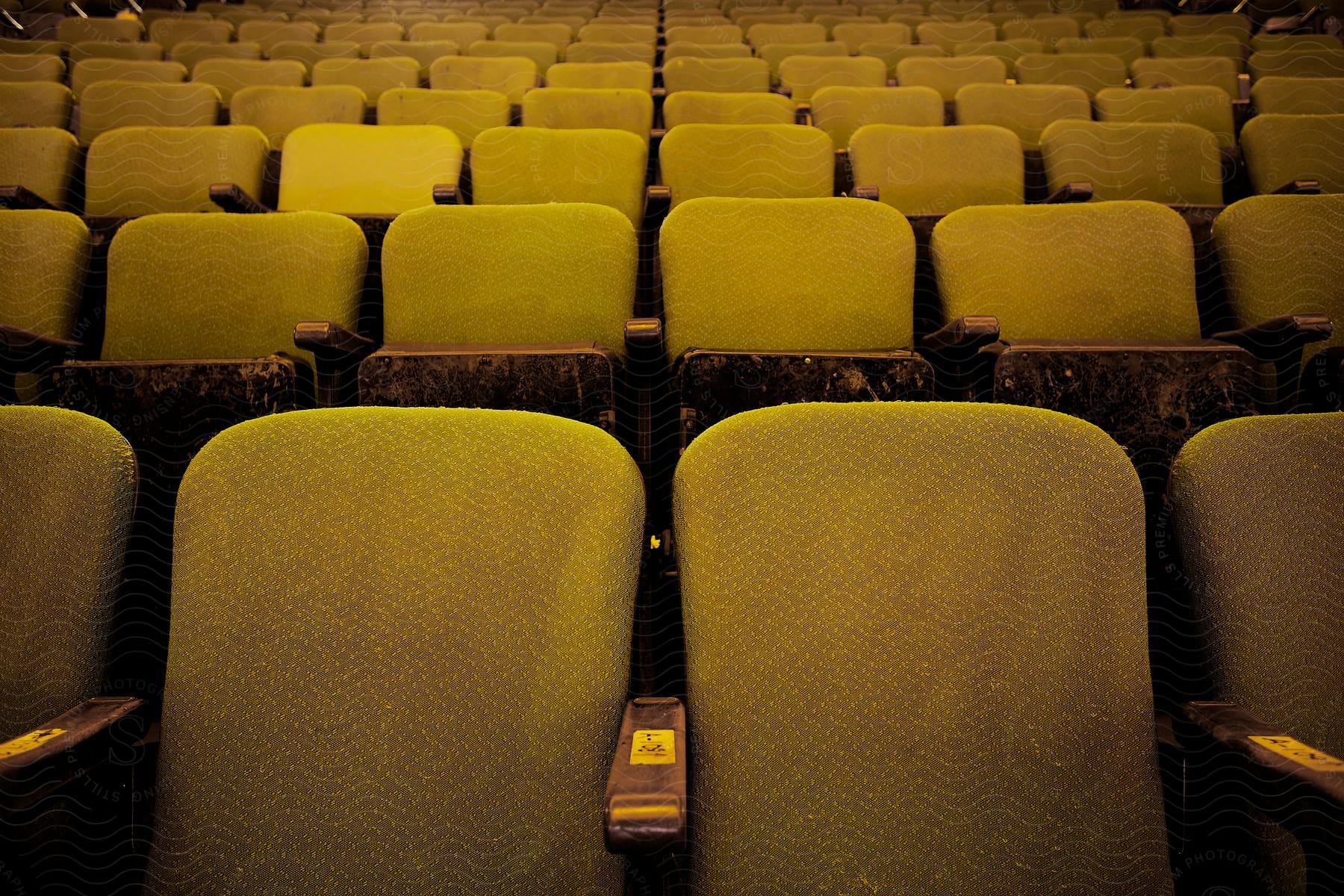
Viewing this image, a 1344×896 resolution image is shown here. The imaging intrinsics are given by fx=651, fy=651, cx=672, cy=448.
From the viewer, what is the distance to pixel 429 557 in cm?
23

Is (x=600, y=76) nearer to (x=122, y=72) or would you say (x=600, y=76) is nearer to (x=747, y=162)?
(x=747, y=162)

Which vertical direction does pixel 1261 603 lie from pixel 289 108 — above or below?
below

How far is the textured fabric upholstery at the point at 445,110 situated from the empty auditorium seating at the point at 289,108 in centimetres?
7

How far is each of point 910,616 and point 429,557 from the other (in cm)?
17

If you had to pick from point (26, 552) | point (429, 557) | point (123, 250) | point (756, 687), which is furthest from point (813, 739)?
point (123, 250)

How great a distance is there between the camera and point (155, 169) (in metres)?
0.66

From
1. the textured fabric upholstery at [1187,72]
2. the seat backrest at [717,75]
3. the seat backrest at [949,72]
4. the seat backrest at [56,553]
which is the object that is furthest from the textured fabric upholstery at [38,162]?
the textured fabric upholstery at [1187,72]

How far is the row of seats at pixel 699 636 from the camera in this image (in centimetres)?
21

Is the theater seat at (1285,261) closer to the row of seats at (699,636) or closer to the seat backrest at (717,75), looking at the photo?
the row of seats at (699,636)

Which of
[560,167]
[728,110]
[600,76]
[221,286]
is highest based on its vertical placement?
[600,76]

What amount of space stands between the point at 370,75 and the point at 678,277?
3.08 feet

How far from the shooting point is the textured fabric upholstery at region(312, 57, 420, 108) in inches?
41.8

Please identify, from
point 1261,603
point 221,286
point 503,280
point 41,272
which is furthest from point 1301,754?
point 41,272

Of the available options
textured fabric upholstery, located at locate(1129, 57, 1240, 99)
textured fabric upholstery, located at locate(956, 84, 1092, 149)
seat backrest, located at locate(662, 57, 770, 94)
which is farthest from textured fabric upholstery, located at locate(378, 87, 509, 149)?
textured fabric upholstery, located at locate(1129, 57, 1240, 99)
